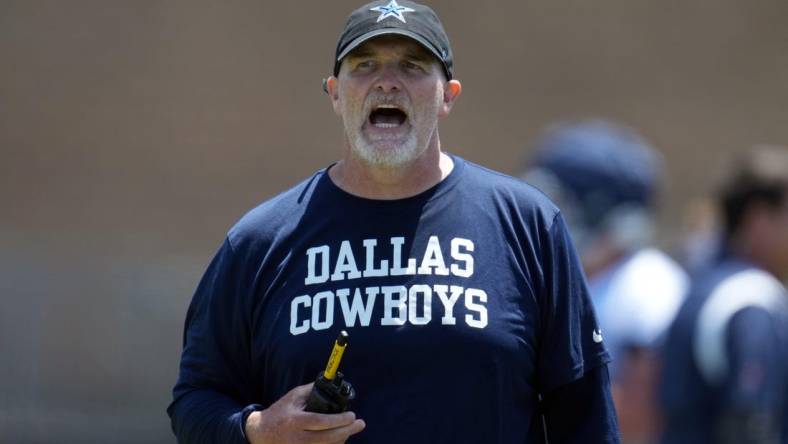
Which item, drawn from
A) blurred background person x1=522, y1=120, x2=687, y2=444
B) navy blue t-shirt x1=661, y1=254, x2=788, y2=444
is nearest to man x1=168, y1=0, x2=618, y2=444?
navy blue t-shirt x1=661, y1=254, x2=788, y2=444

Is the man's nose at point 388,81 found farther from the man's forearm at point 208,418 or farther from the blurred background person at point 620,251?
the blurred background person at point 620,251

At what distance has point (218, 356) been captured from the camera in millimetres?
3461

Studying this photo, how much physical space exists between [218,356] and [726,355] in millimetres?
1617

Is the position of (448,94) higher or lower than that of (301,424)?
higher

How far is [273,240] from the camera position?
3484mm

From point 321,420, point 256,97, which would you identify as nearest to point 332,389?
point 321,420

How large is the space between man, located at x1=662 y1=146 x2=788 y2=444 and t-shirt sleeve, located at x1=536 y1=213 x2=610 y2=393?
0.91m

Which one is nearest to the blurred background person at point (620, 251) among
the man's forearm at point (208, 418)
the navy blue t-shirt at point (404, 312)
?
the navy blue t-shirt at point (404, 312)

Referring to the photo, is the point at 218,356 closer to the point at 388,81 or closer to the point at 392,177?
the point at 392,177

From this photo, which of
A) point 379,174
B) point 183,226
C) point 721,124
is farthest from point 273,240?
point 721,124

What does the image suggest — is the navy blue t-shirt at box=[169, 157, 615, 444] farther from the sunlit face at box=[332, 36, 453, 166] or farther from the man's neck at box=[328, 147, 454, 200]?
the sunlit face at box=[332, 36, 453, 166]

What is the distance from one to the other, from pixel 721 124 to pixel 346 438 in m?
11.6

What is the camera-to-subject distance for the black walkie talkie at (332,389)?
315 centimetres

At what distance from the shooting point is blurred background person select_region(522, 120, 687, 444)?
5234 mm
